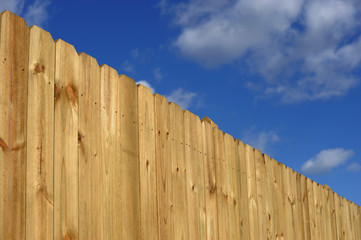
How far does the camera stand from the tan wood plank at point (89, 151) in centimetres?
253

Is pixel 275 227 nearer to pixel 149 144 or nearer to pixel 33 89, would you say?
pixel 149 144

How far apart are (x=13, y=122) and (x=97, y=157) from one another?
20.8 inches

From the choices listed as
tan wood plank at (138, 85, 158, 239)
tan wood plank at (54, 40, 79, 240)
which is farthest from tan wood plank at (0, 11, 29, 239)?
tan wood plank at (138, 85, 158, 239)

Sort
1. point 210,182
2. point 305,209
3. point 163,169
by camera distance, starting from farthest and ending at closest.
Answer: point 305,209 < point 210,182 < point 163,169

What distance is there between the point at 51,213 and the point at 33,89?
0.58m

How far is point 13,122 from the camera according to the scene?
225 centimetres

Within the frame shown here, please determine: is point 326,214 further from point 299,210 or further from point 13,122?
point 13,122

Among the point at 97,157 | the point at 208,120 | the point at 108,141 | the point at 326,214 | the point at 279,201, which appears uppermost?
the point at 208,120

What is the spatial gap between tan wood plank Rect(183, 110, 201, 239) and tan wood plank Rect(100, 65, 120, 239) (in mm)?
766

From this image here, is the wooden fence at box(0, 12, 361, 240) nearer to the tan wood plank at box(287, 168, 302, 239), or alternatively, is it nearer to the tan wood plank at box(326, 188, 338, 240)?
the tan wood plank at box(287, 168, 302, 239)

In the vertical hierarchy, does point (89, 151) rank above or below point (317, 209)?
below

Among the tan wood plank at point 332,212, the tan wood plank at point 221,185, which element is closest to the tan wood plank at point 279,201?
the tan wood plank at point 221,185

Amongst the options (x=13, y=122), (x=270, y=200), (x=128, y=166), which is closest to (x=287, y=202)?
(x=270, y=200)

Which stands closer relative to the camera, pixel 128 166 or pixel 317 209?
pixel 128 166
